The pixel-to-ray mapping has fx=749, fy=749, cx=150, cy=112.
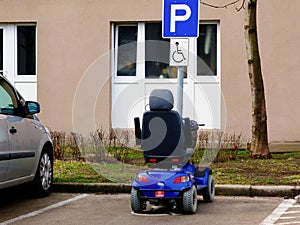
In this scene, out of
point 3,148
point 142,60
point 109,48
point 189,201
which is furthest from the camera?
point 109,48

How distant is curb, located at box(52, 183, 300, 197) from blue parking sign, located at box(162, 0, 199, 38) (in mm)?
2204

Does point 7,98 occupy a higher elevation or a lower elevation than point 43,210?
higher

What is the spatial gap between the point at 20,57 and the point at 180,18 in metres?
7.64

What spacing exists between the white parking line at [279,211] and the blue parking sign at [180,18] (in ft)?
8.82

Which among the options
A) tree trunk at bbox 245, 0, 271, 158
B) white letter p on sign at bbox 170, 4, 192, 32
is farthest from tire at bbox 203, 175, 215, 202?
tree trunk at bbox 245, 0, 271, 158

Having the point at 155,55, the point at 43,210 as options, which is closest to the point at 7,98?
the point at 43,210

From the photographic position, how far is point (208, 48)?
16.9m

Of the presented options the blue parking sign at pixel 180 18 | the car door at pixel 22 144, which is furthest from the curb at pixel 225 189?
the blue parking sign at pixel 180 18

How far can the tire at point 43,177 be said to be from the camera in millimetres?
9953

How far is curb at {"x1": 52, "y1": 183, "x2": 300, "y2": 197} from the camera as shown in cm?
1002

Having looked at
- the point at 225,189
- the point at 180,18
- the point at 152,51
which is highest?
the point at 180,18

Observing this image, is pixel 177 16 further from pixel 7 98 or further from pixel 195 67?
pixel 195 67

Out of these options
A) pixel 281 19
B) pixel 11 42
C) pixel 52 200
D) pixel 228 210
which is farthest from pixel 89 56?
pixel 228 210

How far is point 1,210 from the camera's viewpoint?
917 cm
